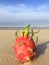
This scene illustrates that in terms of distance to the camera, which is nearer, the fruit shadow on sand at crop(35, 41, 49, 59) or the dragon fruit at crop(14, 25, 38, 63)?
the dragon fruit at crop(14, 25, 38, 63)

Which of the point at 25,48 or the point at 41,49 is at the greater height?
the point at 25,48

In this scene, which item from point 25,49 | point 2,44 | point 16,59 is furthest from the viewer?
point 2,44

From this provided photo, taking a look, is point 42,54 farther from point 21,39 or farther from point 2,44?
point 2,44

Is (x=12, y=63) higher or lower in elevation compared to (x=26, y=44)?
lower

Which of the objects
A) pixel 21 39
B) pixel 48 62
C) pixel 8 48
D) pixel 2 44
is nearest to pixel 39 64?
pixel 48 62

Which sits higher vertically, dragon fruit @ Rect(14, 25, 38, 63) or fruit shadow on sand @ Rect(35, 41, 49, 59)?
dragon fruit @ Rect(14, 25, 38, 63)

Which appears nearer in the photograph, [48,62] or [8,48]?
[48,62]

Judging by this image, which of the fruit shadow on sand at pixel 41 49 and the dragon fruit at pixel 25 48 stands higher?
the dragon fruit at pixel 25 48

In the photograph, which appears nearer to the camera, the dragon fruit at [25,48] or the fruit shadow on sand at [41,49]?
the dragon fruit at [25,48]

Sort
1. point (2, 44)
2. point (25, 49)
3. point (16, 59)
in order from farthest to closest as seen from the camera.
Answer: point (2, 44), point (16, 59), point (25, 49)

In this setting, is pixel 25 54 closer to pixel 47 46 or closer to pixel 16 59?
pixel 16 59

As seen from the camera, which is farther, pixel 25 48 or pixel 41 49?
pixel 41 49
